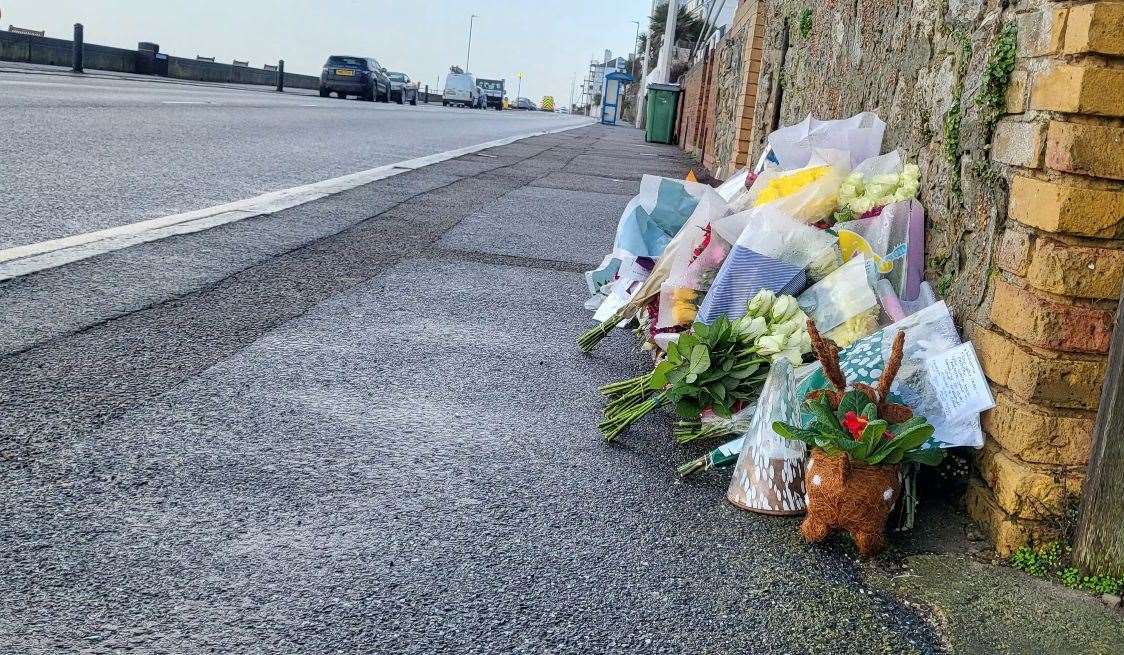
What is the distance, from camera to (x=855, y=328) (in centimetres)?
322

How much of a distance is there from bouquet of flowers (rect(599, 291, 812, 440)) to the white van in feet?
219

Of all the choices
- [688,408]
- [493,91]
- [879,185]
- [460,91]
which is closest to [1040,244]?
[688,408]

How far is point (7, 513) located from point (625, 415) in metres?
1.71

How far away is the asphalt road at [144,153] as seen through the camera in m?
6.03

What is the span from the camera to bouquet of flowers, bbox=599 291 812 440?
3.12 metres

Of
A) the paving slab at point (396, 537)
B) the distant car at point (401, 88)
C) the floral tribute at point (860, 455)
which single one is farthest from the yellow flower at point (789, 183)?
the distant car at point (401, 88)

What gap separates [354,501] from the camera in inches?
97.0

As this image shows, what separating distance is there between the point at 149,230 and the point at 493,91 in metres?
80.4

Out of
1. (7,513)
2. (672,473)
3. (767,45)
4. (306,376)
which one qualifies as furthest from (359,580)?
(767,45)

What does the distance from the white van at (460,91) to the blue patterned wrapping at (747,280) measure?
66422 millimetres

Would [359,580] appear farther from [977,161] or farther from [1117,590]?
[977,161]

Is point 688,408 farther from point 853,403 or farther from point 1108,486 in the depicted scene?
point 1108,486

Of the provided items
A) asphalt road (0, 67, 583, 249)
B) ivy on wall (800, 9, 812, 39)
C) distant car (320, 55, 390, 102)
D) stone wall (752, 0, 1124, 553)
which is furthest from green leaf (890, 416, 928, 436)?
distant car (320, 55, 390, 102)

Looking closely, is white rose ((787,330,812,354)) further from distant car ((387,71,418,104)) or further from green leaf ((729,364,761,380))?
distant car ((387,71,418,104))
